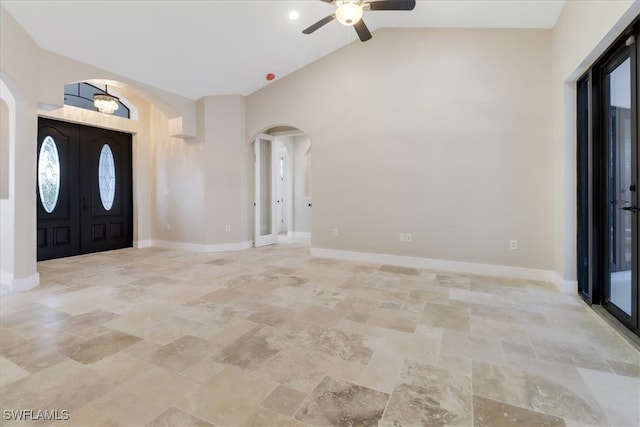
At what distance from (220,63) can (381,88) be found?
2.66 meters

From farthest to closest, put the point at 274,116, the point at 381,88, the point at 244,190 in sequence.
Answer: the point at 244,190
the point at 274,116
the point at 381,88

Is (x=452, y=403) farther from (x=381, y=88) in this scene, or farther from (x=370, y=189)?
(x=381, y=88)

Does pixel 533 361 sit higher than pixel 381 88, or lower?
lower

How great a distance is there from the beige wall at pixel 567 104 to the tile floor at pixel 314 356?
0.54m

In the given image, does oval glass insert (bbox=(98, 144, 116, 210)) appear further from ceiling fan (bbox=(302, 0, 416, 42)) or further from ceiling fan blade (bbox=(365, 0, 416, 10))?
ceiling fan blade (bbox=(365, 0, 416, 10))

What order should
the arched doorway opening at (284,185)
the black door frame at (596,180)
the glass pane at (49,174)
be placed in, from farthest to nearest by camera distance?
the arched doorway opening at (284,185) < the glass pane at (49,174) < the black door frame at (596,180)

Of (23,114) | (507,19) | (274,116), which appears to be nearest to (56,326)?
(23,114)

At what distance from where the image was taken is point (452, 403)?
156 centimetres

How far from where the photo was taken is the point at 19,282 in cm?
346

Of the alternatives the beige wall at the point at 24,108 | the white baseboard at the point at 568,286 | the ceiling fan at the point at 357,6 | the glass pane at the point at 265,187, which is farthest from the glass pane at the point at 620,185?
the beige wall at the point at 24,108

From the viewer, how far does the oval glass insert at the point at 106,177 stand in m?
6.02

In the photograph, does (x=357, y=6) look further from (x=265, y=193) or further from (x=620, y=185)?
(x=265, y=193)

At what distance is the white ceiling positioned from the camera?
343 centimetres

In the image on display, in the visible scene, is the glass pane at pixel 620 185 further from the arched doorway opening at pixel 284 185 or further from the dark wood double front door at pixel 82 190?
the dark wood double front door at pixel 82 190
